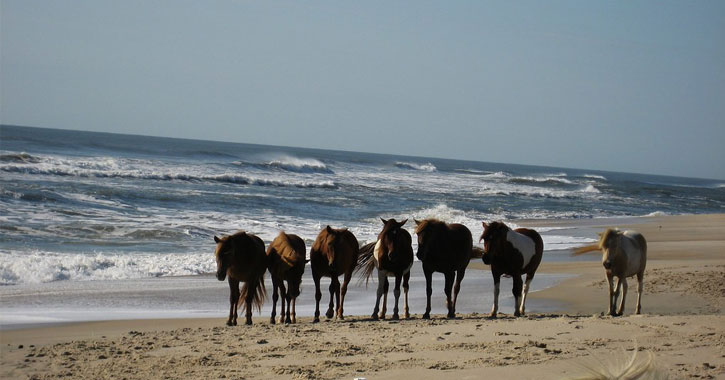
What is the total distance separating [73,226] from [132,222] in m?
2.33

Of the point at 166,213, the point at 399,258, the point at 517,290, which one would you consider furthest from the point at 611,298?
the point at 166,213

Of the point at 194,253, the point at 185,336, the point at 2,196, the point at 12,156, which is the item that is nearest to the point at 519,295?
the point at 185,336

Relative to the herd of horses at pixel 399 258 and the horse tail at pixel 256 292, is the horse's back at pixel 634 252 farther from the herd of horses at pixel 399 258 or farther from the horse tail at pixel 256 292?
the horse tail at pixel 256 292

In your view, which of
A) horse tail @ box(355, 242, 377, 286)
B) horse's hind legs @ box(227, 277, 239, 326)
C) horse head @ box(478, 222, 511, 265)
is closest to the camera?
horse's hind legs @ box(227, 277, 239, 326)

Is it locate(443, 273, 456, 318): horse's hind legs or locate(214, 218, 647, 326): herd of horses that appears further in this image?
locate(443, 273, 456, 318): horse's hind legs

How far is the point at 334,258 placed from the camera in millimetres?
9938

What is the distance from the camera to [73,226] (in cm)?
1844

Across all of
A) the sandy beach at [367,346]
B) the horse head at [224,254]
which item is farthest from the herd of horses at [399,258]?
the sandy beach at [367,346]

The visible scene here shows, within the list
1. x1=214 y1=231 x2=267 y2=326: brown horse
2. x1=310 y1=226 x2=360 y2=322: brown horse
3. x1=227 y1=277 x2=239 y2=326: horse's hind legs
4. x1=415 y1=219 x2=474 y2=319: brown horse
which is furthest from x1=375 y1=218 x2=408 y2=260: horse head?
x1=227 y1=277 x2=239 y2=326: horse's hind legs

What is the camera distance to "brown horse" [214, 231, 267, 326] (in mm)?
9406

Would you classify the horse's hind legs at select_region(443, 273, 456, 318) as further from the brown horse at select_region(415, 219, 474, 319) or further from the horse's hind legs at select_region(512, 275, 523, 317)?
the horse's hind legs at select_region(512, 275, 523, 317)

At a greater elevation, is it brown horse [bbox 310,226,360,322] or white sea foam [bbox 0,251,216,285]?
brown horse [bbox 310,226,360,322]

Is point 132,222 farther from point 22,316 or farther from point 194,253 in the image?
point 22,316

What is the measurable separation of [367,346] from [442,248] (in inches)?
Result: 117
